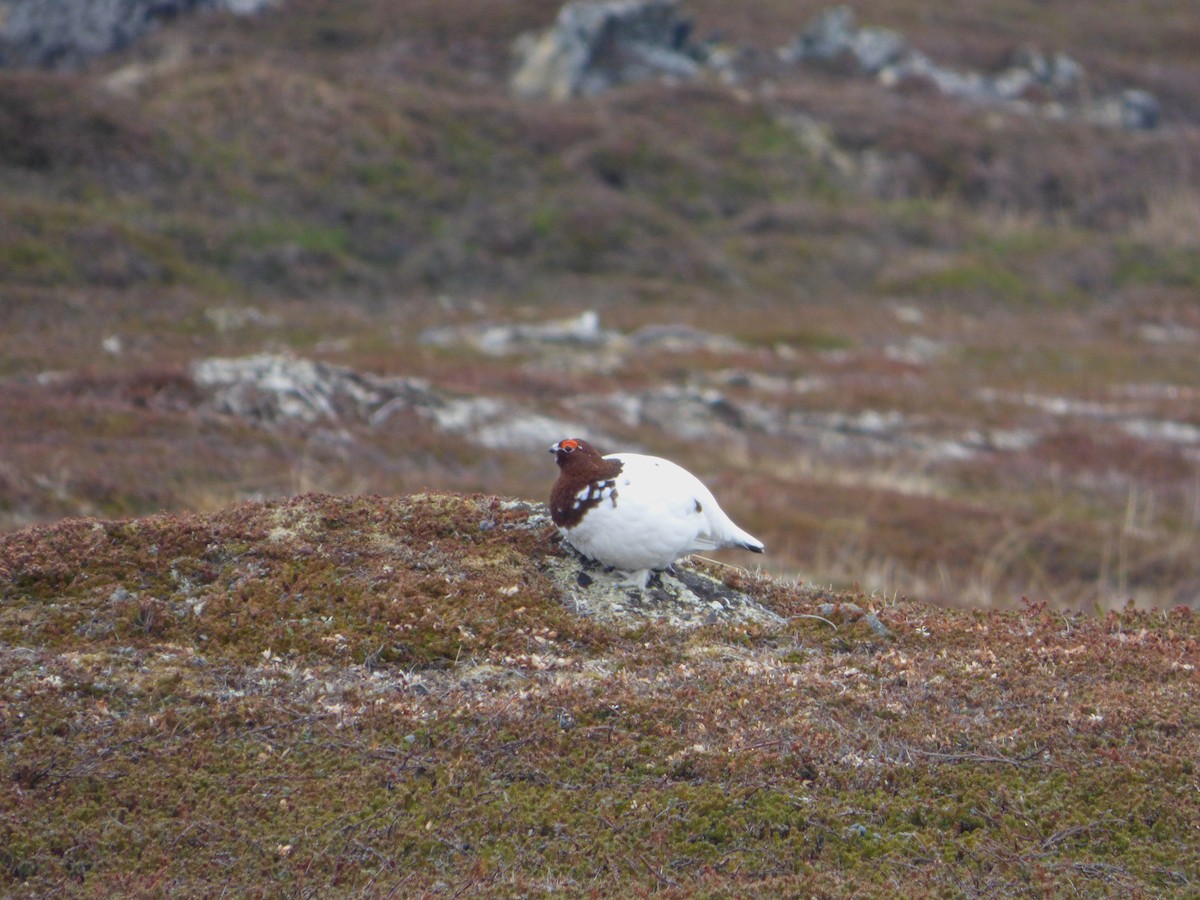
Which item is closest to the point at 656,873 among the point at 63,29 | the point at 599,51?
the point at 599,51

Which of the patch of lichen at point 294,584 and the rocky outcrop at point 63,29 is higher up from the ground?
the rocky outcrop at point 63,29

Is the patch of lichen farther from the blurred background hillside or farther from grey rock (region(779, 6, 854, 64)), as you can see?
grey rock (region(779, 6, 854, 64))

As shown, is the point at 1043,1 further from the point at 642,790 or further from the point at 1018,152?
the point at 642,790

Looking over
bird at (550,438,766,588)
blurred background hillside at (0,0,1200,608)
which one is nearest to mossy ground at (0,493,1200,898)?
bird at (550,438,766,588)

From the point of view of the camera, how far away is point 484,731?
443 cm

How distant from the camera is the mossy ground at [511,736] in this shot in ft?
12.7

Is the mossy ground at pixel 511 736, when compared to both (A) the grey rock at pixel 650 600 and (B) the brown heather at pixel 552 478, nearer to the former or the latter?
(B) the brown heather at pixel 552 478

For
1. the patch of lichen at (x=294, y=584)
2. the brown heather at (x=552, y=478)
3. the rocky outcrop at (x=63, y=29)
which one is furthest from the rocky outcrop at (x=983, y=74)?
the patch of lichen at (x=294, y=584)

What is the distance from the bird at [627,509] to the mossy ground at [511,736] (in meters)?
0.33

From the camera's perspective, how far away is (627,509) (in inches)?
207

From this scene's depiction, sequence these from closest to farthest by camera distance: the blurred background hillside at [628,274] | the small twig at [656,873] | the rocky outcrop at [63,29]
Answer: the small twig at [656,873], the blurred background hillside at [628,274], the rocky outcrop at [63,29]

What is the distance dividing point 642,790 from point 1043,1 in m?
73.0

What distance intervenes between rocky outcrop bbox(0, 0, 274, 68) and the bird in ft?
142

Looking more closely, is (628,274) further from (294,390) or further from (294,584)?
(294,584)
